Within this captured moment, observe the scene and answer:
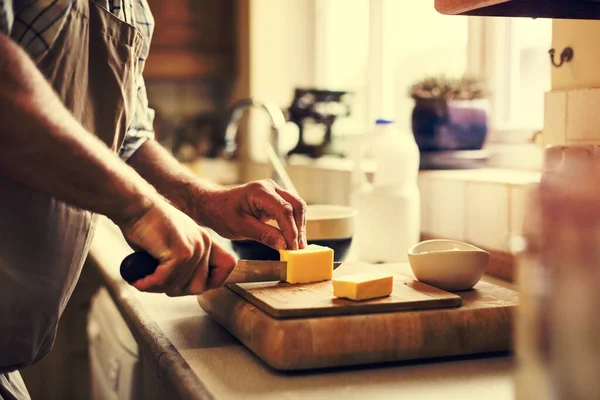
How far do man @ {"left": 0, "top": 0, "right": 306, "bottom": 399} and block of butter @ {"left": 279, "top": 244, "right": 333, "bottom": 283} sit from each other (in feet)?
0.30

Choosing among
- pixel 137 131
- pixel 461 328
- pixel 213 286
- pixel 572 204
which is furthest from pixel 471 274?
pixel 137 131

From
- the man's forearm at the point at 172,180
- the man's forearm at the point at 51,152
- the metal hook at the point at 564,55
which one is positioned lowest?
the man's forearm at the point at 172,180

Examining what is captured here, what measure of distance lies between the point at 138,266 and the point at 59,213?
0.65 feet

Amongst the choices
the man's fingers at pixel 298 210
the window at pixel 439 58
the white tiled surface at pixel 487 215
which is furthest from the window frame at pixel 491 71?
the man's fingers at pixel 298 210

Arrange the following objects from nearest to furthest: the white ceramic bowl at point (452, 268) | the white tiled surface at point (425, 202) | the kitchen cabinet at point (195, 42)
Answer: the white ceramic bowl at point (452, 268) → the white tiled surface at point (425, 202) → the kitchen cabinet at point (195, 42)

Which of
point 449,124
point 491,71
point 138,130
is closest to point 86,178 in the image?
point 138,130

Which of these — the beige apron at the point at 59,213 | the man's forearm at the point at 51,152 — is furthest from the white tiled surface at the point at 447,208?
the man's forearm at the point at 51,152

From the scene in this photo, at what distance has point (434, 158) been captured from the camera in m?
1.75

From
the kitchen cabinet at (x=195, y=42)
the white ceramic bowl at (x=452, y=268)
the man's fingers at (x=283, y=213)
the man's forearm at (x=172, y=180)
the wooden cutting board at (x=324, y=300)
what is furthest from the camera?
the kitchen cabinet at (x=195, y=42)

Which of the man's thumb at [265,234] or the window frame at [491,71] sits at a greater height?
the window frame at [491,71]

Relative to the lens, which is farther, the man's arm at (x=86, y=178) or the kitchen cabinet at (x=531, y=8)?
the kitchen cabinet at (x=531, y=8)

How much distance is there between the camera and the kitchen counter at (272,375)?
75 centimetres

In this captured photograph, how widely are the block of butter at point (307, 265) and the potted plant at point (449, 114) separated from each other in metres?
0.81

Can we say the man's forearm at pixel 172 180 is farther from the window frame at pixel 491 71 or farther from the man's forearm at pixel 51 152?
the window frame at pixel 491 71
